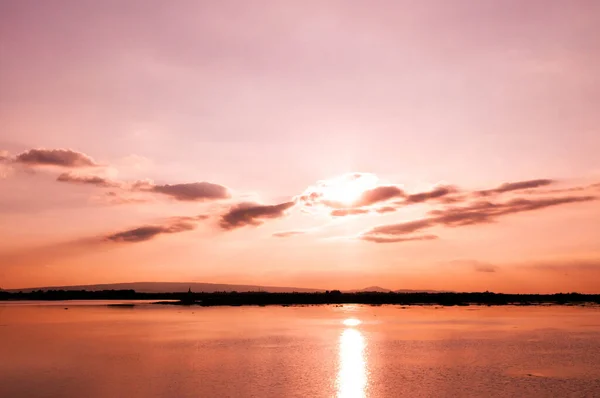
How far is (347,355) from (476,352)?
489 inches

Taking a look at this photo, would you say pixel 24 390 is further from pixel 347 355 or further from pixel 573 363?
pixel 573 363

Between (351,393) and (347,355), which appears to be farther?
(347,355)

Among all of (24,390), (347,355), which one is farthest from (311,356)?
(24,390)

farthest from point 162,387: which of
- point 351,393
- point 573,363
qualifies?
point 573,363

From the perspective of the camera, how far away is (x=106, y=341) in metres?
60.9

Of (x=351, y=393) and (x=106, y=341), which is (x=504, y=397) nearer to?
(x=351, y=393)

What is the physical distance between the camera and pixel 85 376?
38.7 metres

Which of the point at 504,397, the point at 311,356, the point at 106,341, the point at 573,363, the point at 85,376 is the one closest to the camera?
the point at 504,397

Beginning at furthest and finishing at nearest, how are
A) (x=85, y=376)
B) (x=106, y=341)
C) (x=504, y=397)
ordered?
(x=106, y=341) < (x=85, y=376) < (x=504, y=397)

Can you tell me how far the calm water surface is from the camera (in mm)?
34375

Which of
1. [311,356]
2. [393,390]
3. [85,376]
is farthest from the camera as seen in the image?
[311,356]

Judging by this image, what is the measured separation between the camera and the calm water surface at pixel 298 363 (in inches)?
1353

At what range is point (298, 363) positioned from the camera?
45.1 metres

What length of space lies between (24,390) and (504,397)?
2845 cm
